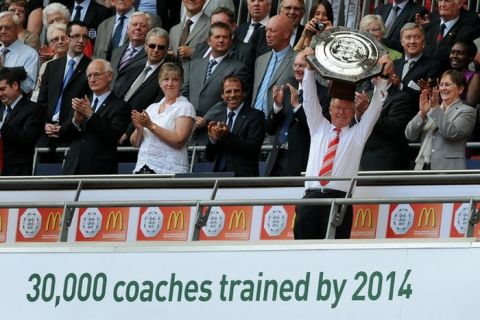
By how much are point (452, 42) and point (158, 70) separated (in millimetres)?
3190

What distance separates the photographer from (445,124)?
54.2 ft

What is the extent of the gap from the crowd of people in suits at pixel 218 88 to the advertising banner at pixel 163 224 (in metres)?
1.18

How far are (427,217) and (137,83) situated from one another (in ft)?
17.4

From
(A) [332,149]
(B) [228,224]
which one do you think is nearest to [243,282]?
(B) [228,224]

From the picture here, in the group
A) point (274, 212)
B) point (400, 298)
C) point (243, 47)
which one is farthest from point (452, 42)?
point (400, 298)

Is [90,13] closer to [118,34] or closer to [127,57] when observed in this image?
[118,34]

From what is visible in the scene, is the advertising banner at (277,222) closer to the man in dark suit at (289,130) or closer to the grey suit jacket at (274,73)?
the man in dark suit at (289,130)

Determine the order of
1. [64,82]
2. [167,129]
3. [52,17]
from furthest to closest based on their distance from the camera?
1. [52,17]
2. [64,82]
3. [167,129]

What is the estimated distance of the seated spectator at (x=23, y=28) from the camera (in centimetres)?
2195

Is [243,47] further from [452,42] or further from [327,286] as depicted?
[327,286]

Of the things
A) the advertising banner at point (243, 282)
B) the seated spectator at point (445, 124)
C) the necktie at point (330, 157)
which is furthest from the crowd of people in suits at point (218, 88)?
the advertising banner at point (243, 282)

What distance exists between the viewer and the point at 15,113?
19359 millimetres

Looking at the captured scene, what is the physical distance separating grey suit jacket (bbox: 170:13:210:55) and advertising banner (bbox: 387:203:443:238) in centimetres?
542

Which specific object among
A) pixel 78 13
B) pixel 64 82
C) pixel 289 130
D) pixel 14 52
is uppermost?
pixel 78 13
